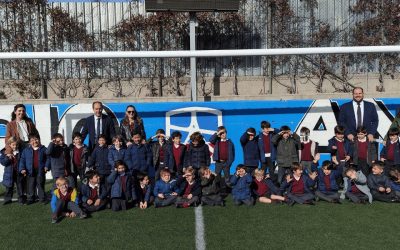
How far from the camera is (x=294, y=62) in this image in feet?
55.9

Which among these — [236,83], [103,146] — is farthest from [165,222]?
[236,83]

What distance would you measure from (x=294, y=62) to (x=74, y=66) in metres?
8.04

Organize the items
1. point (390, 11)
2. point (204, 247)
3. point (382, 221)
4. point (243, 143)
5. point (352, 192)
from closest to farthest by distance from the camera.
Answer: point (204, 247) < point (382, 221) < point (352, 192) < point (243, 143) < point (390, 11)

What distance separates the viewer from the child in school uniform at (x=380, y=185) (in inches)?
322

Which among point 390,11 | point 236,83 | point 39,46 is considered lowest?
point 236,83

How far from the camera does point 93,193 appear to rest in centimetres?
789

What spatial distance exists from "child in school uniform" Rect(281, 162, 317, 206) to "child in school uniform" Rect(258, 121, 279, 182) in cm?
73

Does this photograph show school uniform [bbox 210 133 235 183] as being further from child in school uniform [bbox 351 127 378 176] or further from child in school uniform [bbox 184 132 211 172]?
child in school uniform [bbox 351 127 378 176]

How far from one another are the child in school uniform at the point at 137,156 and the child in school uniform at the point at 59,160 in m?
1.09

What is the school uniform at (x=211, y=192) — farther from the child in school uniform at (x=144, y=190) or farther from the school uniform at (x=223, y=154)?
the child in school uniform at (x=144, y=190)

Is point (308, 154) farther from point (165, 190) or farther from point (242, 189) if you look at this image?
point (165, 190)

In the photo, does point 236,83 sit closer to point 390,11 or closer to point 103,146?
point 390,11

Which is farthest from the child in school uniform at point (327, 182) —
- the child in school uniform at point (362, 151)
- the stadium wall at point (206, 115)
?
the stadium wall at point (206, 115)

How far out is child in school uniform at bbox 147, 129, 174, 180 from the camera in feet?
28.9
